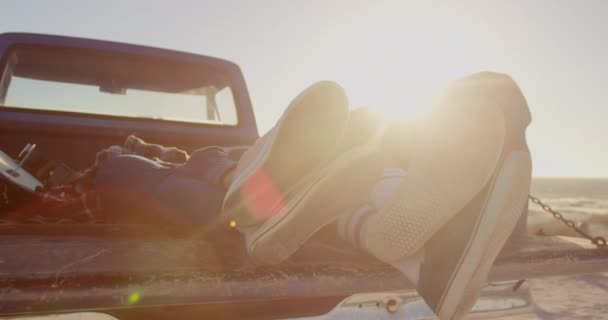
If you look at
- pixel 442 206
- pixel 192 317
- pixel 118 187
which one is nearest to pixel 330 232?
pixel 442 206

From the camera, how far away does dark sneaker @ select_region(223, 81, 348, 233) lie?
110 cm

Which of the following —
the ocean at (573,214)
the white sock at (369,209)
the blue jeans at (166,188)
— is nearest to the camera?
the white sock at (369,209)

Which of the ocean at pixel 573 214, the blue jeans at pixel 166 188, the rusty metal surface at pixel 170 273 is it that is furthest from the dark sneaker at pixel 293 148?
the ocean at pixel 573 214

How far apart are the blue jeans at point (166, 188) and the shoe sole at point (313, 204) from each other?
0.35 metres

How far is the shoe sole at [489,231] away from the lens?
0.99 m

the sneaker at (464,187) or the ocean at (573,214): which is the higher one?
the sneaker at (464,187)

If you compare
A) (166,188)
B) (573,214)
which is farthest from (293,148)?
(573,214)

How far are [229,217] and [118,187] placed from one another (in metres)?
0.72

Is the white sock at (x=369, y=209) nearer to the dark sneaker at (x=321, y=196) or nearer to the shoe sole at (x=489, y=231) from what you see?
the dark sneaker at (x=321, y=196)

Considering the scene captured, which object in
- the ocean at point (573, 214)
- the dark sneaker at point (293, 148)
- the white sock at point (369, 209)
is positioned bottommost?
the ocean at point (573, 214)

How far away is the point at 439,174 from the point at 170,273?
0.65 metres

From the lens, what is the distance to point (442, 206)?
104cm

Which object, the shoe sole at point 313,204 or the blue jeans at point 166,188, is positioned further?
the blue jeans at point 166,188

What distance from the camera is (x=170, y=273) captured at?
0.91 metres
